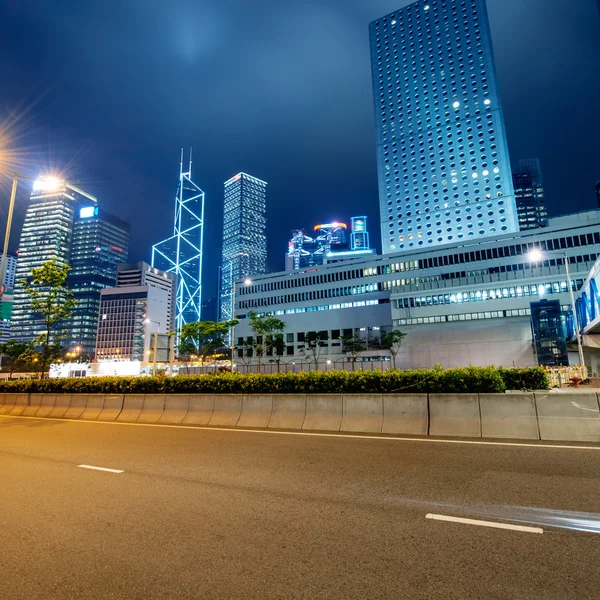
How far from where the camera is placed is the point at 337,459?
8117 mm

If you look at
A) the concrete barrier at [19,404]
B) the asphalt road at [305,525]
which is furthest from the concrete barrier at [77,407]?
the asphalt road at [305,525]

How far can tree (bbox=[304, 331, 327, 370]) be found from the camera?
88750 millimetres

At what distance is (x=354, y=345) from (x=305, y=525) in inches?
3048

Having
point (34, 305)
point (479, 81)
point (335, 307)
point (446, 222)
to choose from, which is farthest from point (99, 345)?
point (479, 81)

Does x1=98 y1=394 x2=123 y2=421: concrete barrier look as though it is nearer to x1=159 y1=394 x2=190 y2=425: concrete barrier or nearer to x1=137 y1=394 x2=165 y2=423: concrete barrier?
x1=137 y1=394 x2=165 y2=423: concrete barrier

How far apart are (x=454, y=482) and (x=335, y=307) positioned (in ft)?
283

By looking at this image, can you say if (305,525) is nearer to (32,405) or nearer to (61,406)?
(61,406)

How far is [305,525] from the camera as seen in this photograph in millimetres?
4711

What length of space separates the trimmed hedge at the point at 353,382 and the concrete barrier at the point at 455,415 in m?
1.26

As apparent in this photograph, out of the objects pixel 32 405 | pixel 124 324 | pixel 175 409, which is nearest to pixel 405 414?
pixel 175 409

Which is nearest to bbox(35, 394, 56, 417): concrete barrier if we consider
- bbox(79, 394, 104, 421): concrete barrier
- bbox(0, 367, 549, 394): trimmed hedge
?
bbox(79, 394, 104, 421): concrete barrier

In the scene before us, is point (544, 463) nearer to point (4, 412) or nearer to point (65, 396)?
point (65, 396)

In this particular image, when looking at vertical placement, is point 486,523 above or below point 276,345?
below

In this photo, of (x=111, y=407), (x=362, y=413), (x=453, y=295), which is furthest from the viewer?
(x=453, y=295)
